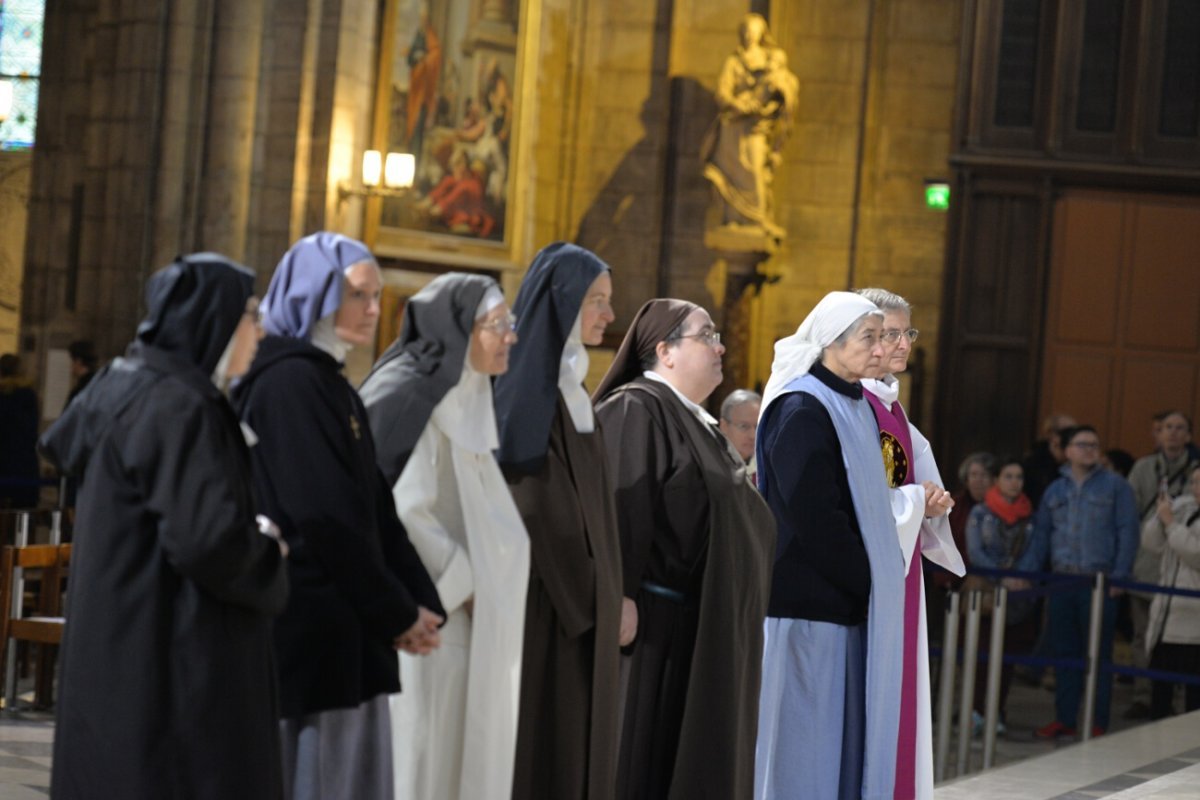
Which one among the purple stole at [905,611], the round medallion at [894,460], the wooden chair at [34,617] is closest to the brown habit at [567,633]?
the purple stole at [905,611]

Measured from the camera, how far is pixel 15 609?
29.5 feet

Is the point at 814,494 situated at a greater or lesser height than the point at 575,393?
lesser

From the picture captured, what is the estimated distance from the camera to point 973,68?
17328mm

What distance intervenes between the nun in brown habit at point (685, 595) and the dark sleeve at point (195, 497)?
6.41 ft

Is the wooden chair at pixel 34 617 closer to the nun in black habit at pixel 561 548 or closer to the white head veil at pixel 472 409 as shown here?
the nun in black habit at pixel 561 548

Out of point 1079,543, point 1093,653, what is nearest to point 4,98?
point 1079,543

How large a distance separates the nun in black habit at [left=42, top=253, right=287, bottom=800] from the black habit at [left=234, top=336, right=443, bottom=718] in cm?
32

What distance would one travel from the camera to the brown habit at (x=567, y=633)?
527cm

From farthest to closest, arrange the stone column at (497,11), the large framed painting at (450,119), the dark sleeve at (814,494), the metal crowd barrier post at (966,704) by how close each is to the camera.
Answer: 1. the stone column at (497,11)
2. the large framed painting at (450,119)
3. the metal crowd barrier post at (966,704)
4. the dark sleeve at (814,494)

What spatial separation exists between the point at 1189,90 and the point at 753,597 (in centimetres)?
1283

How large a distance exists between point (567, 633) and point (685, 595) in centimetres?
67

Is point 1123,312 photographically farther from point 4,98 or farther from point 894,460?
point 894,460

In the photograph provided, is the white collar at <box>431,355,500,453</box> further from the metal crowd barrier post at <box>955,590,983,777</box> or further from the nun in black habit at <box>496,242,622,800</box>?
the metal crowd barrier post at <box>955,590,983,777</box>

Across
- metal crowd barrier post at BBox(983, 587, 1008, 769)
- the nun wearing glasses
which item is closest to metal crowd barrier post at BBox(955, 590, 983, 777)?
metal crowd barrier post at BBox(983, 587, 1008, 769)
